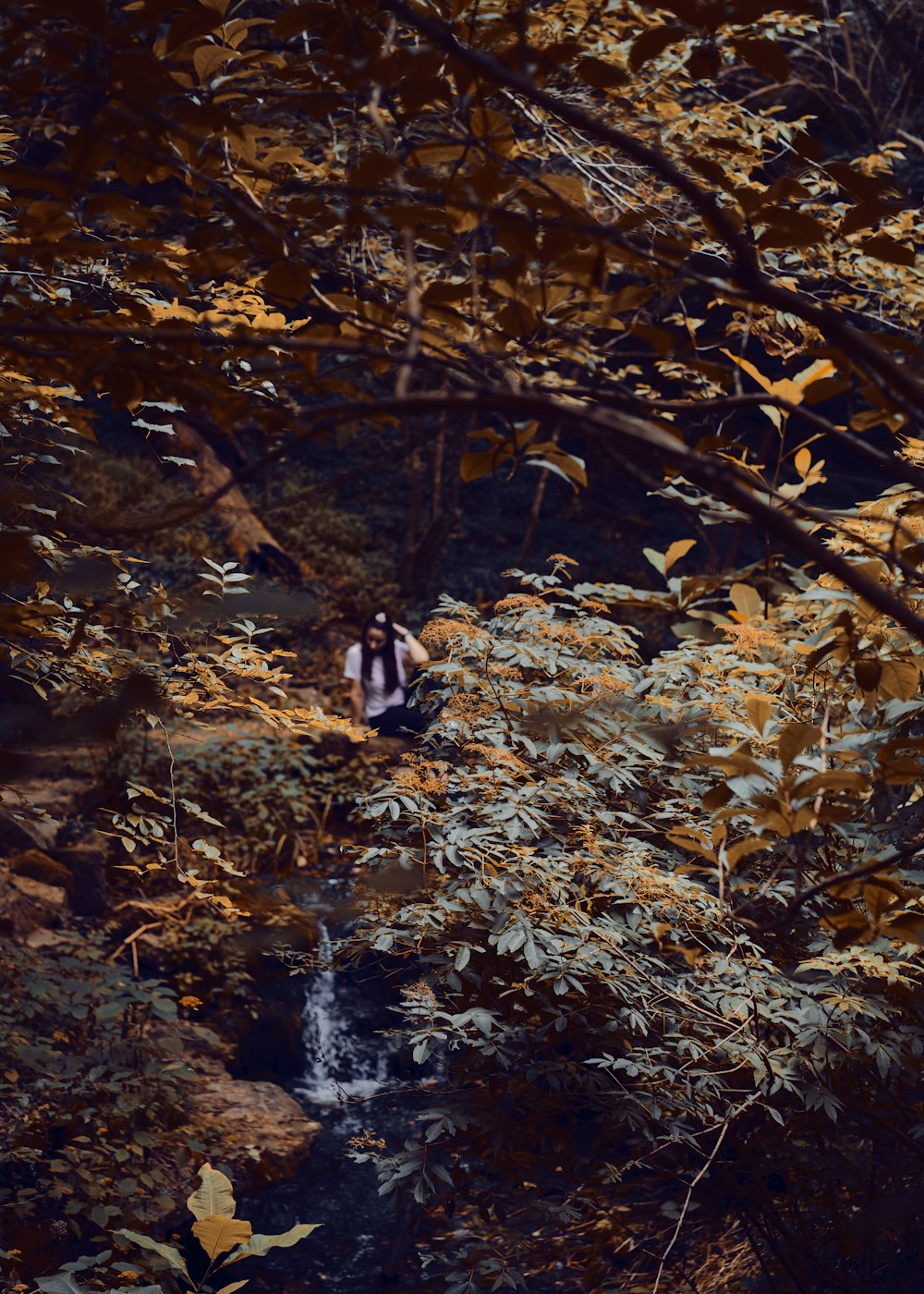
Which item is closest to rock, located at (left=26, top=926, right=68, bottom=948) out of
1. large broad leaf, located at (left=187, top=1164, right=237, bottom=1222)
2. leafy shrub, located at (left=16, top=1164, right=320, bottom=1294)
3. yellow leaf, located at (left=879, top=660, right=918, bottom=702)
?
leafy shrub, located at (left=16, top=1164, right=320, bottom=1294)

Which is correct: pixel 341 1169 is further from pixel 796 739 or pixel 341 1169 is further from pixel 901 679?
pixel 796 739

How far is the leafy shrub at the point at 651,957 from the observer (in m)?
2.62

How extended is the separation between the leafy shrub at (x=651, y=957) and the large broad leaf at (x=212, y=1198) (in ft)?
1.47

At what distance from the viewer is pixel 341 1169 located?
5117 mm

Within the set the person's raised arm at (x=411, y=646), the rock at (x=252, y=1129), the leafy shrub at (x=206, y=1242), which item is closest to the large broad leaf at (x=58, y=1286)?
the leafy shrub at (x=206, y=1242)

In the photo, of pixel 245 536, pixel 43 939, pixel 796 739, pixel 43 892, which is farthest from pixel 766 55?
pixel 245 536

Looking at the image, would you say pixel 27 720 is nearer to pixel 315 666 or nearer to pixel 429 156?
pixel 429 156

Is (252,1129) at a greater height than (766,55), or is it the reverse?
(766,55)

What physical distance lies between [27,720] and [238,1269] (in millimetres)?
4285

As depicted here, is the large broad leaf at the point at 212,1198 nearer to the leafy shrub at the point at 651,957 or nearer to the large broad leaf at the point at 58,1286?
the large broad leaf at the point at 58,1286

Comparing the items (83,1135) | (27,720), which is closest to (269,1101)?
(83,1135)

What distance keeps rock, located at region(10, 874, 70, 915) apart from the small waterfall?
61.8 inches

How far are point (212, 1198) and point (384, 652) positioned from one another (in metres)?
5.26

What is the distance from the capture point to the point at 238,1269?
4.45 m
